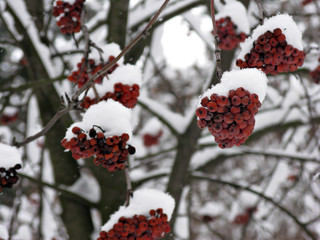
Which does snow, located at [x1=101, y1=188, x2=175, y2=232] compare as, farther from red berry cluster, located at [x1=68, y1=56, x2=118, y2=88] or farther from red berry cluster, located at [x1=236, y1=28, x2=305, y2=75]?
red berry cluster, located at [x1=236, y1=28, x2=305, y2=75]

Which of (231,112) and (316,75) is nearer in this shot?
(231,112)

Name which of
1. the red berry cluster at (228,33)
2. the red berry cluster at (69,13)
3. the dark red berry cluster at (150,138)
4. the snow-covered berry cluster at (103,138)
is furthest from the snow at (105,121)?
the dark red berry cluster at (150,138)

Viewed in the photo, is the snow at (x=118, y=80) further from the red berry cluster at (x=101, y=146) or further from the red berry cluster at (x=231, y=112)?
the red berry cluster at (x=231, y=112)

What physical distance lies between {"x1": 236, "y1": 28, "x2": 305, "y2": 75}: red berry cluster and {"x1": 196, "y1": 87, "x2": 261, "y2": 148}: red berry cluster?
0.78 feet

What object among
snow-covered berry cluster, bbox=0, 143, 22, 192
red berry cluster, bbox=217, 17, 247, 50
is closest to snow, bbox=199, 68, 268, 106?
red berry cluster, bbox=217, 17, 247, 50

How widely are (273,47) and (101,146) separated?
817mm

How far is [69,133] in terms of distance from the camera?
140 cm

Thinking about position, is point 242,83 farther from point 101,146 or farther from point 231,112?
point 101,146

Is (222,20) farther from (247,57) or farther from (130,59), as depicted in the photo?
(130,59)

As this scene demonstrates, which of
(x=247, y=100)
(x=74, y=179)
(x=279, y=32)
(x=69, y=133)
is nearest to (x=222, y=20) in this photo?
(x=279, y=32)

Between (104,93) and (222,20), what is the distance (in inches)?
36.9

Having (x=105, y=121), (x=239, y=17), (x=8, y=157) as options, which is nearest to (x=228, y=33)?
(x=239, y=17)

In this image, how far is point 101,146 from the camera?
1316 millimetres

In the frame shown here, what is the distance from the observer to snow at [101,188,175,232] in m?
1.52
